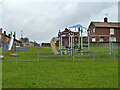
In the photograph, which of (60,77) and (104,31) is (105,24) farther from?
(60,77)

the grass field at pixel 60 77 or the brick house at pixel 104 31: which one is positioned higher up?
the brick house at pixel 104 31

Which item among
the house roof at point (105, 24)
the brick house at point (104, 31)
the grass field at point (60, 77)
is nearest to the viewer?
the grass field at point (60, 77)

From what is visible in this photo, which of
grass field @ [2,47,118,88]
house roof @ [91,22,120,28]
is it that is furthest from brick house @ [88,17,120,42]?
grass field @ [2,47,118,88]

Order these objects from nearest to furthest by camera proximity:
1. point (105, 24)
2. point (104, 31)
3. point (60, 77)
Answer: point (60, 77) → point (104, 31) → point (105, 24)

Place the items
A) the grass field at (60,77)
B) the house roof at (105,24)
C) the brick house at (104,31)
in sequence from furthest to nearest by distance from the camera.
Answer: the house roof at (105,24), the brick house at (104,31), the grass field at (60,77)

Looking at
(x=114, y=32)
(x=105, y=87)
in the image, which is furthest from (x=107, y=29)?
(x=105, y=87)

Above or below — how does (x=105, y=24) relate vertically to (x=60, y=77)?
above

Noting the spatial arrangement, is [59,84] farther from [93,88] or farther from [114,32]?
[114,32]

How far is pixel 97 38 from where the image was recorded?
4978 centimetres

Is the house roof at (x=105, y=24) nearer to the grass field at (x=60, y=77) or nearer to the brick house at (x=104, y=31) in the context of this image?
the brick house at (x=104, y=31)

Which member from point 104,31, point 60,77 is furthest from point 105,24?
point 60,77

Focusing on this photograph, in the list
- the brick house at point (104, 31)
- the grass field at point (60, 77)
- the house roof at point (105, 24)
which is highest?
the house roof at point (105, 24)

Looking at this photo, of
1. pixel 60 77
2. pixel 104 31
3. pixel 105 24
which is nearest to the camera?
pixel 60 77

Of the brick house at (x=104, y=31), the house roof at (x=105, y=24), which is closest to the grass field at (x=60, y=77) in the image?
the brick house at (x=104, y=31)
